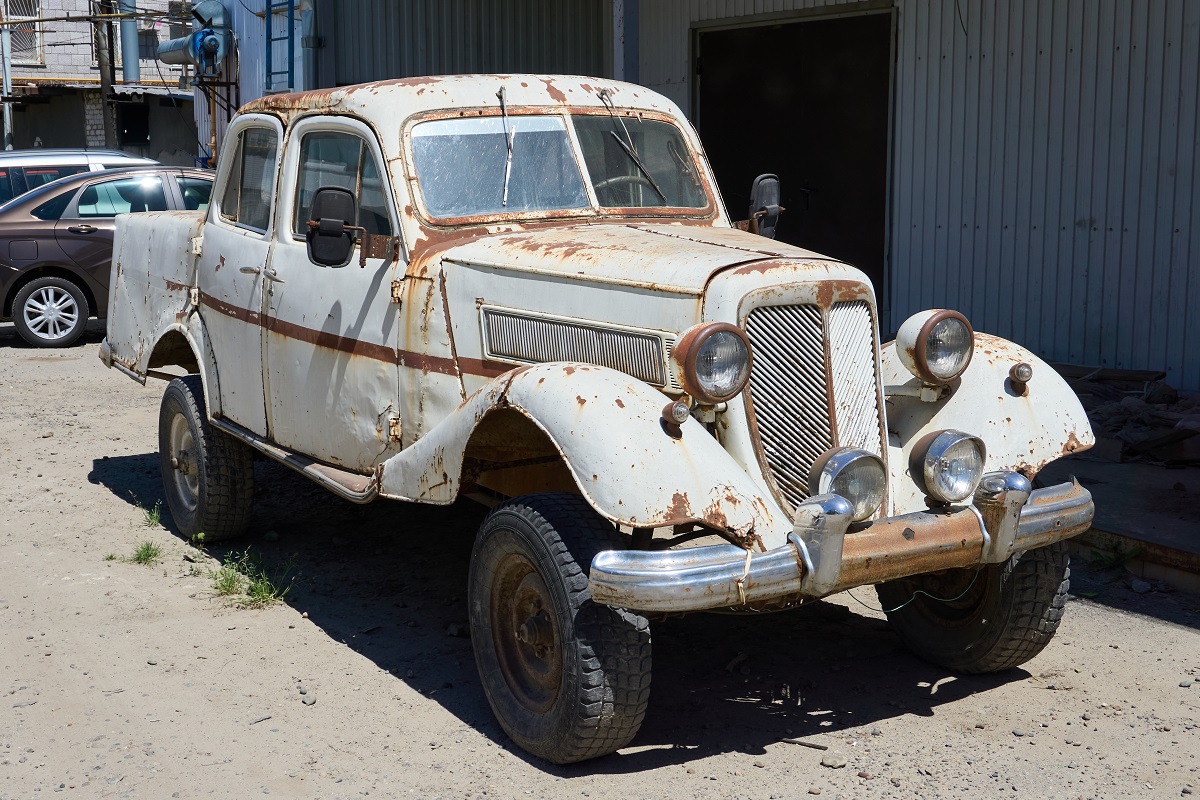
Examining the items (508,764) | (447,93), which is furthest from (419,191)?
(508,764)

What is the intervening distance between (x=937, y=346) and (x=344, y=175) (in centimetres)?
238

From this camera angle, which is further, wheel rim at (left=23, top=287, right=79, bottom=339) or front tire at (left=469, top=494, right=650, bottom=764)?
wheel rim at (left=23, top=287, right=79, bottom=339)

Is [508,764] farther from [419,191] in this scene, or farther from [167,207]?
[167,207]

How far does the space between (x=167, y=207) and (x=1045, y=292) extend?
772 centimetres

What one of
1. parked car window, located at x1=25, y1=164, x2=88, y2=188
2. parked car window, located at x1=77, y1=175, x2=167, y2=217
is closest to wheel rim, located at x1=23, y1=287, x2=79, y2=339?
parked car window, located at x1=77, y1=175, x2=167, y2=217

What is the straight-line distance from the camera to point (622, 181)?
510 centimetres

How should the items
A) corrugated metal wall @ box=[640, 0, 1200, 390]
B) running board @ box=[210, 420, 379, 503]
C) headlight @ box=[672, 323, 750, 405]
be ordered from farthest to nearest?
corrugated metal wall @ box=[640, 0, 1200, 390] < running board @ box=[210, 420, 379, 503] < headlight @ box=[672, 323, 750, 405]

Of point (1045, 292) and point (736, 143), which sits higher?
point (736, 143)

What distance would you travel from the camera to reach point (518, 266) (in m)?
4.41

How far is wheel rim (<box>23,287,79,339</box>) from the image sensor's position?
12.1m

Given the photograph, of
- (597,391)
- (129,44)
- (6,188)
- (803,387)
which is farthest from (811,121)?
(129,44)

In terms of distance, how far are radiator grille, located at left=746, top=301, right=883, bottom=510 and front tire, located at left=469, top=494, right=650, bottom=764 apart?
0.58m

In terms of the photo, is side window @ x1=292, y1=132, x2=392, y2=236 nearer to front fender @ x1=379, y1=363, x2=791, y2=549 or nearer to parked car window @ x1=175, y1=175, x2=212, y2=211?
front fender @ x1=379, y1=363, x2=791, y2=549

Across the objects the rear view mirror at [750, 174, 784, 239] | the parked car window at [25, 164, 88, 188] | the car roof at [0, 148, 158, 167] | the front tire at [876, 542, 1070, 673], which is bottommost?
the front tire at [876, 542, 1070, 673]
